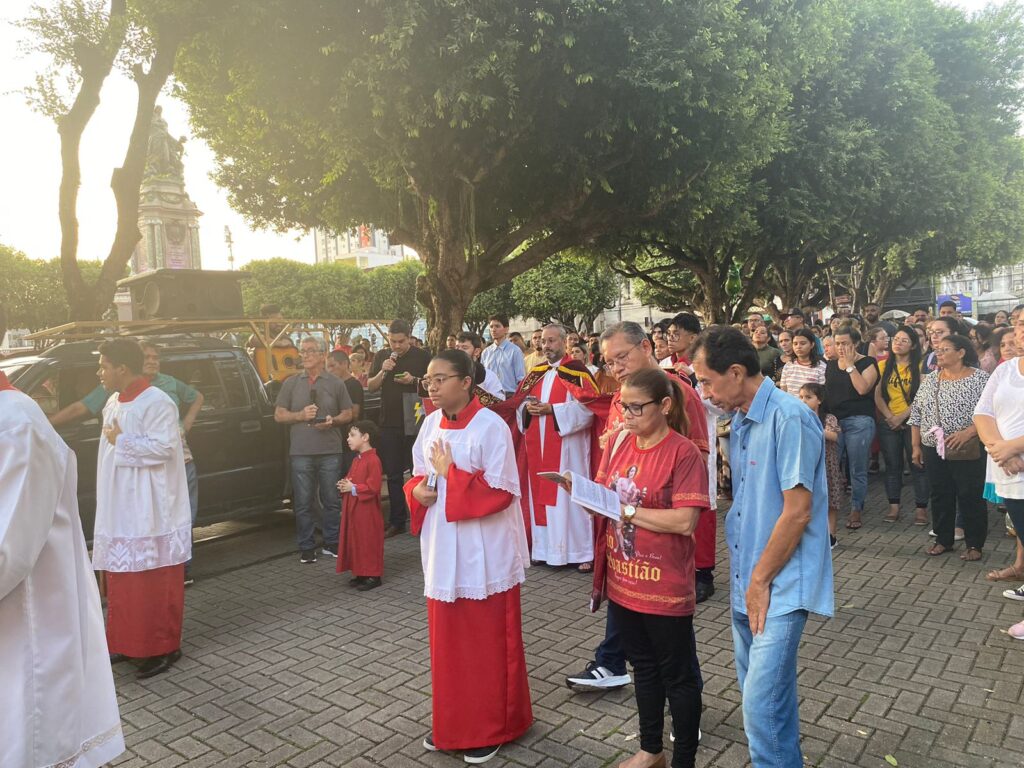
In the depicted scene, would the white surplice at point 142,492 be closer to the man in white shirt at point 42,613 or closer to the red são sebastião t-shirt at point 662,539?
the man in white shirt at point 42,613

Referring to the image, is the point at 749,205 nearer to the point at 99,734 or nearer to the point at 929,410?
the point at 929,410

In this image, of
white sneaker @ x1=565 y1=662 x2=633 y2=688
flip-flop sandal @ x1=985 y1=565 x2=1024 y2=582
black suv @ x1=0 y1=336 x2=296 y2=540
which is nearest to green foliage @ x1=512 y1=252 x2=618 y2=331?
black suv @ x1=0 y1=336 x2=296 y2=540

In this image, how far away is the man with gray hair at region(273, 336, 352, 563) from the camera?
7.24m

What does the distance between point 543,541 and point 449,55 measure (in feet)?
24.0

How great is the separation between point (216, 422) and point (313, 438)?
3.34ft

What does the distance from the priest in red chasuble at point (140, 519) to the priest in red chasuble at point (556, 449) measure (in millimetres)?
2912

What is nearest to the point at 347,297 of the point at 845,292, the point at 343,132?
the point at 845,292

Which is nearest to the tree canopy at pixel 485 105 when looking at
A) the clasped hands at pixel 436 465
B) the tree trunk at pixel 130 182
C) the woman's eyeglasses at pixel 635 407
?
the tree trunk at pixel 130 182

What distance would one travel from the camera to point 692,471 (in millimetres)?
3055

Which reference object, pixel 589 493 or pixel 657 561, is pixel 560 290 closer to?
pixel 657 561

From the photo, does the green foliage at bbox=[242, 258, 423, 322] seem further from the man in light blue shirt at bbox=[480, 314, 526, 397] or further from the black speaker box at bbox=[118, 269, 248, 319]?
the man in light blue shirt at bbox=[480, 314, 526, 397]

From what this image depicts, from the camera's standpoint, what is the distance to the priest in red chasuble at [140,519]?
475 cm

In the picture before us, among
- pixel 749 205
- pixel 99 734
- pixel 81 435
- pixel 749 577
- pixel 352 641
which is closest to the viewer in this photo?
pixel 99 734

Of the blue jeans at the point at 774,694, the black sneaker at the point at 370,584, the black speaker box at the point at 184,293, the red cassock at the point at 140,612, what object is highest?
the black speaker box at the point at 184,293
